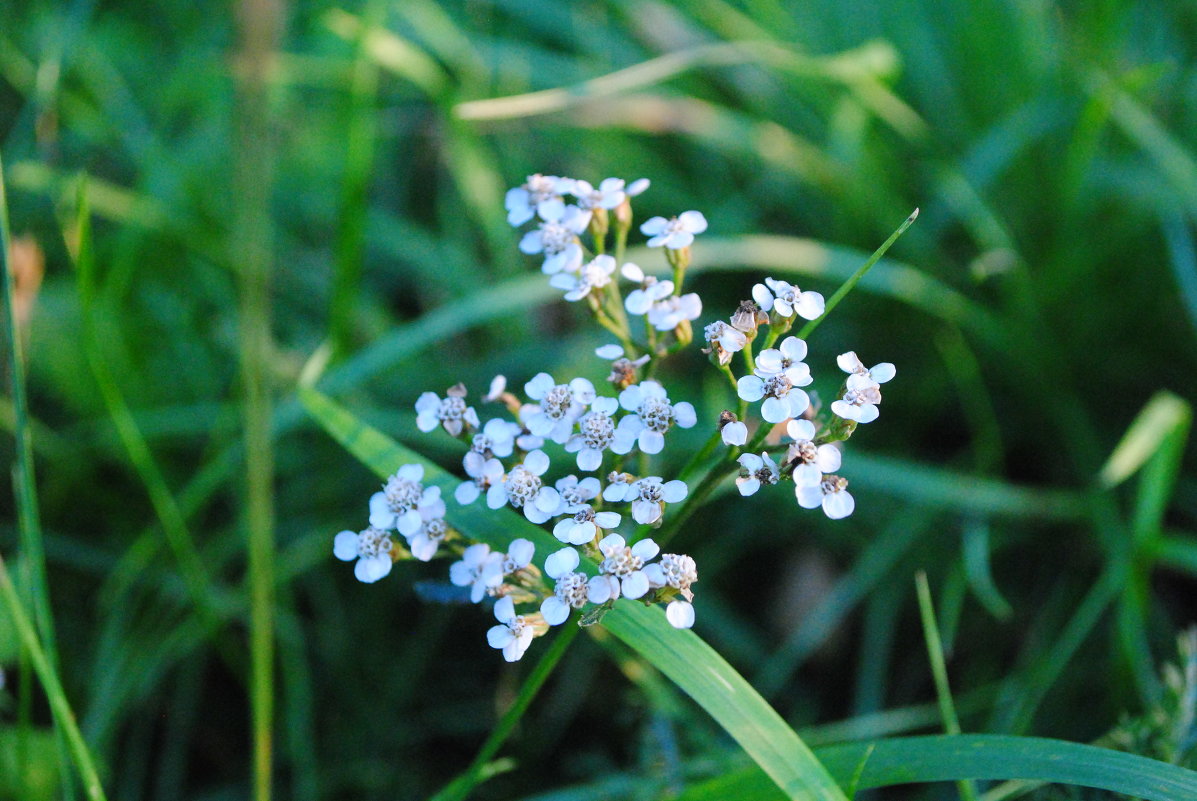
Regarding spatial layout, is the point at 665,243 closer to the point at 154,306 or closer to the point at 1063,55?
the point at 1063,55

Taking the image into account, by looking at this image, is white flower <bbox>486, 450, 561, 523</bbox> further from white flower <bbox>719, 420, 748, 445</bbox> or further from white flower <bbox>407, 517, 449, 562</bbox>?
white flower <bbox>719, 420, 748, 445</bbox>

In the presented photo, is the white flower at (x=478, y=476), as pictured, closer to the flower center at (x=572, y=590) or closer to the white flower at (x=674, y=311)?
the flower center at (x=572, y=590)

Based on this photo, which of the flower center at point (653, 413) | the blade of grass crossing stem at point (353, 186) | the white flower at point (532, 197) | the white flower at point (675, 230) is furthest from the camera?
the blade of grass crossing stem at point (353, 186)

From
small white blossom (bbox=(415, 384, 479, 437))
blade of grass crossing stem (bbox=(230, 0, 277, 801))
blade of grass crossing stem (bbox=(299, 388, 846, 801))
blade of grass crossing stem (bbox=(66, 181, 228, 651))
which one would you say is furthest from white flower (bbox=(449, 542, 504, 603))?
blade of grass crossing stem (bbox=(66, 181, 228, 651))

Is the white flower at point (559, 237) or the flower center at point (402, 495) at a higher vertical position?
the white flower at point (559, 237)

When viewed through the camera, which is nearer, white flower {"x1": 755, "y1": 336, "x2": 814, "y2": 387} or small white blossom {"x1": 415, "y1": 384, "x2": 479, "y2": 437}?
white flower {"x1": 755, "y1": 336, "x2": 814, "y2": 387}

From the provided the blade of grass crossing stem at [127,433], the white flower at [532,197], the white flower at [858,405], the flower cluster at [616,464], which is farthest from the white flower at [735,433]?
the blade of grass crossing stem at [127,433]

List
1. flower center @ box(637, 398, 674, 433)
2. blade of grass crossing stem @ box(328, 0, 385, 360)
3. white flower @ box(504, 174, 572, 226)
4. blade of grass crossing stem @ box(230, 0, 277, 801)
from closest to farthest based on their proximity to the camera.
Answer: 1. flower center @ box(637, 398, 674, 433)
2. white flower @ box(504, 174, 572, 226)
3. blade of grass crossing stem @ box(230, 0, 277, 801)
4. blade of grass crossing stem @ box(328, 0, 385, 360)

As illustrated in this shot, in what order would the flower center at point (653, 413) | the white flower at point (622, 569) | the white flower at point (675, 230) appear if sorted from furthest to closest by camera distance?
the white flower at point (675, 230) < the flower center at point (653, 413) < the white flower at point (622, 569)
